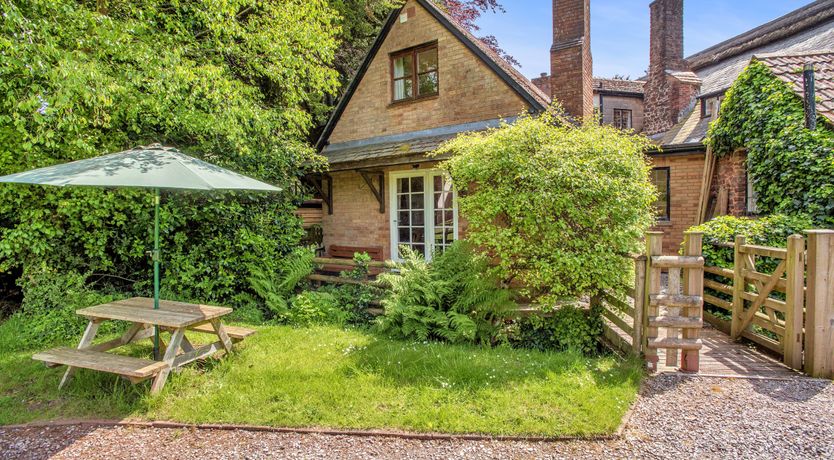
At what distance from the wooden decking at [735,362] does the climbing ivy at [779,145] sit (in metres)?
2.64

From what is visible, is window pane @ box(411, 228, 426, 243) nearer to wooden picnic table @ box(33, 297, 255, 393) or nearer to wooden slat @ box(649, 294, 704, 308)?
wooden picnic table @ box(33, 297, 255, 393)

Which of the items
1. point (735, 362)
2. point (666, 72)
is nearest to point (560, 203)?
point (735, 362)

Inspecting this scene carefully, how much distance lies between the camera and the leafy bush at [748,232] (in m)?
6.38

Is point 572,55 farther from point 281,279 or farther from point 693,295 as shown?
point 281,279

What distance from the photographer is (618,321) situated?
17.3 feet

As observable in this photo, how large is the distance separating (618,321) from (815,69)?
663 centimetres

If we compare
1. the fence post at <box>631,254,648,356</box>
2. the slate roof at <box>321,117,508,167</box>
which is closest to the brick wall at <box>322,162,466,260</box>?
the slate roof at <box>321,117,508,167</box>

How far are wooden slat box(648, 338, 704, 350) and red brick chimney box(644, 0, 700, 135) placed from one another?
13158mm

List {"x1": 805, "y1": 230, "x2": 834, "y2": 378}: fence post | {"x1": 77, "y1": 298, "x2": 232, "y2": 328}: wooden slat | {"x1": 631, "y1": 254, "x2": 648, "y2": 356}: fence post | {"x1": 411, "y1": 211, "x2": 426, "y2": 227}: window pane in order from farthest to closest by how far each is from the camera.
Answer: {"x1": 411, "y1": 211, "x2": 426, "y2": 227}: window pane, {"x1": 631, "y1": 254, "x2": 648, "y2": 356}: fence post, {"x1": 805, "y1": 230, "x2": 834, "y2": 378}: fence post, {"x1": 77, "y1": 298, "x2": 232, "y2": 328}: wooden slat

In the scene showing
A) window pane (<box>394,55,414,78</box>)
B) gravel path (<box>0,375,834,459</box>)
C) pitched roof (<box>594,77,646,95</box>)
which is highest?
pitched roof (<box>594,77,646,95</box>)

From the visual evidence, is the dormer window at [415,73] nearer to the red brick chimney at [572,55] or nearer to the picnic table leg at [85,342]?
the red brick chimney at [572,55]

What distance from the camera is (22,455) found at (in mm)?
3277

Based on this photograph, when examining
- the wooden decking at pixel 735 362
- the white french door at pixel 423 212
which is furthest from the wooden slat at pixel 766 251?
the white french door at pixel 423 212

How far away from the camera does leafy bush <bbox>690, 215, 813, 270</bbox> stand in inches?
251
